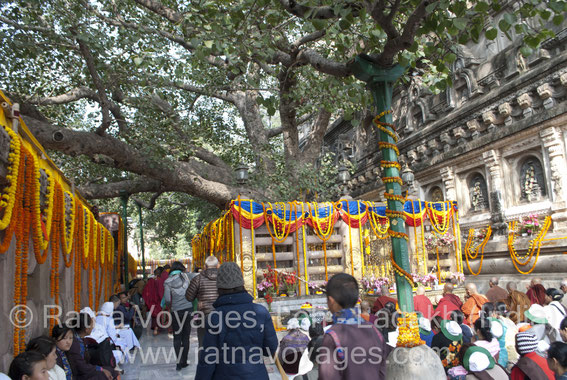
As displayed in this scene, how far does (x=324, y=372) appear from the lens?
9.16 feet

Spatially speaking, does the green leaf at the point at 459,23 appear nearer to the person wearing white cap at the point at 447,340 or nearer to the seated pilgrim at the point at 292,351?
the person wearing white cap at the point at 447,340

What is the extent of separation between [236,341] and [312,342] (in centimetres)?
114

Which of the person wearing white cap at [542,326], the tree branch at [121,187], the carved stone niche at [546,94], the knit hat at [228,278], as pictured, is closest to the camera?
the knit hat at [228,278]

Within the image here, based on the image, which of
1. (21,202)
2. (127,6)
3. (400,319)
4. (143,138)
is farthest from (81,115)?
(400,319)

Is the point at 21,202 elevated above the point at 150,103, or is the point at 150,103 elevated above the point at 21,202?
the point at 150,103

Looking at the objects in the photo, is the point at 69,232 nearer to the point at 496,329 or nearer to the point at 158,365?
the point at 158,365

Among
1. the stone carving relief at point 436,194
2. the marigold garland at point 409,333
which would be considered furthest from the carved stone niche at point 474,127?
the marigold garland at point 409,333

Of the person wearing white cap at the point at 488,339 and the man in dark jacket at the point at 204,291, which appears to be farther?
the man in dark jacket at the point at 204,291

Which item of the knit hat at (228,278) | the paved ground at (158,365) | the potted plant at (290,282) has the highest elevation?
the knit hat at (228,278)

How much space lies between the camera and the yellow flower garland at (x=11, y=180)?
3.63 meters

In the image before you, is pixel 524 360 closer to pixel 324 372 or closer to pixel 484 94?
pixel 324 372

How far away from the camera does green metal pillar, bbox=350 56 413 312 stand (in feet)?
14.5

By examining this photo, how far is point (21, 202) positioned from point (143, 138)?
302 inches

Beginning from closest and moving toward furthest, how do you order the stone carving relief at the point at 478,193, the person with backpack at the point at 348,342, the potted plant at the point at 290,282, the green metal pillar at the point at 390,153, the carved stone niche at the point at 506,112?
1. the person with backpack at the point at 348,342
2. the green metal pillar at the point at 390,153
3. the potted plant at the point at 290,282
4. the carved stone niche at the point at 506,112
5. the stone carving relief at the point at 478,193
